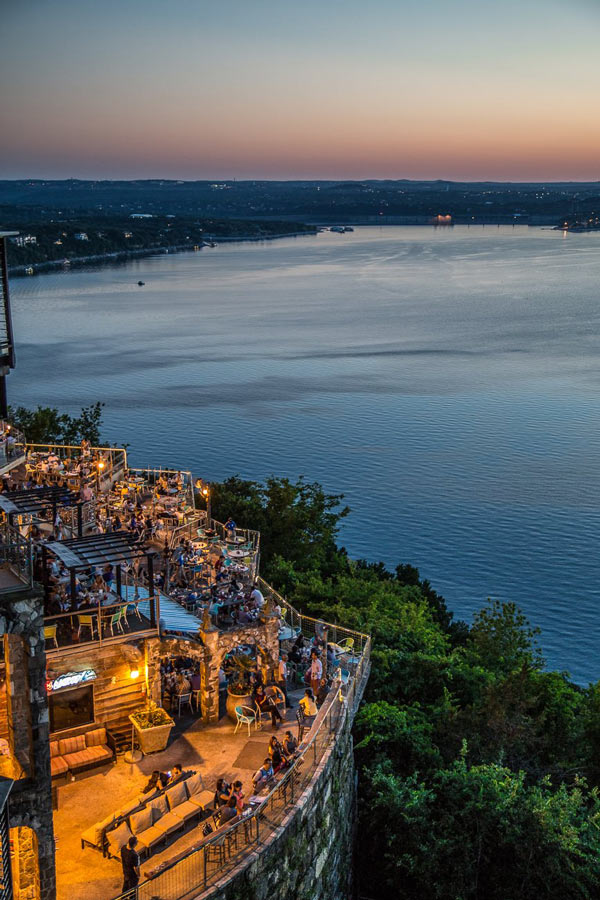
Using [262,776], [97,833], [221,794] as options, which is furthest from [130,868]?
[262,776]

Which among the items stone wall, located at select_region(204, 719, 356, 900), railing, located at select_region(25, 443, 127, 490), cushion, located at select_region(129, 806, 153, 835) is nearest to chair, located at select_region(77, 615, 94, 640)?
cushion, located at select_region(129, 806, 153, 835)

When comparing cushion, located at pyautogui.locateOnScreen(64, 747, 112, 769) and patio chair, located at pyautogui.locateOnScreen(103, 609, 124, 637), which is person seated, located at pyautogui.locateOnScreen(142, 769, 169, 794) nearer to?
cushion, located at pyautogui.locateOnScreen(64, 747, 112, 769)

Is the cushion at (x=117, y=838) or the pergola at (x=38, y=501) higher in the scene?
the pergola at (x=38, y=501)

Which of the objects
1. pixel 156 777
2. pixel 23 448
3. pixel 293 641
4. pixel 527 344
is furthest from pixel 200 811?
pixel 527 344

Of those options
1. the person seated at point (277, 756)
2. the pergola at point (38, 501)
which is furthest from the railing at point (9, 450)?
the person seated at point (277, 756)

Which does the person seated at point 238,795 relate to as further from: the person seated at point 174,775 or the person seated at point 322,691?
the person seated at point 322,691

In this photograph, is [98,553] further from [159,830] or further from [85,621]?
[159,830]
